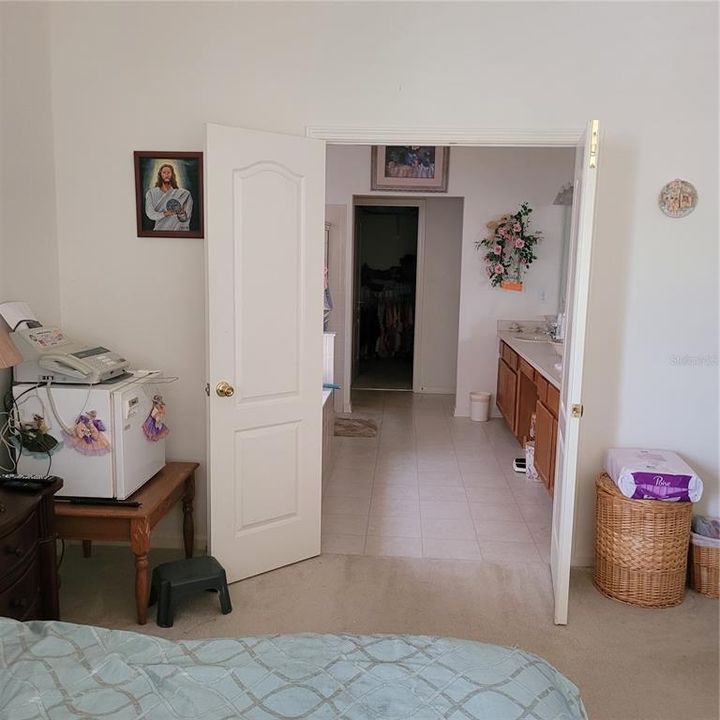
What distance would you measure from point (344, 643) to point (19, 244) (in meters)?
2.36

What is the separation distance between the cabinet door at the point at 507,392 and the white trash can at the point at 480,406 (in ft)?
0.37

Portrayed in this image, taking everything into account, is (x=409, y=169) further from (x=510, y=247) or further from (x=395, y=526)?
(x=395, y=526)

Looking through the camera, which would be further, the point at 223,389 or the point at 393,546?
the point at 393,546

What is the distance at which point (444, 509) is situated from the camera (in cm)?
415

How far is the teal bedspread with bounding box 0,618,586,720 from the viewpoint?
4.58 ft

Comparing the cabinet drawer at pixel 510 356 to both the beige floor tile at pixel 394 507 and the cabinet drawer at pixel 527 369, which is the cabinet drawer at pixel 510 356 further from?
the beige floor tile at pixel 394 507

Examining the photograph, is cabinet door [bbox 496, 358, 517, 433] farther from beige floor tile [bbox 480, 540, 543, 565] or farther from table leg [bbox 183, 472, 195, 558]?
table leg [bbox 183, 472, 195, 558]

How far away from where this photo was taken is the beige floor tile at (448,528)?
3.75 m

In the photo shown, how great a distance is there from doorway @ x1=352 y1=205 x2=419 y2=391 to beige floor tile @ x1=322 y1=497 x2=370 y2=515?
4.62 meters

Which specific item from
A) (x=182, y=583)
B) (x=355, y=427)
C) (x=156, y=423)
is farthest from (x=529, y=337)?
(x=182, y=583)

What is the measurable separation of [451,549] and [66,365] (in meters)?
2.12

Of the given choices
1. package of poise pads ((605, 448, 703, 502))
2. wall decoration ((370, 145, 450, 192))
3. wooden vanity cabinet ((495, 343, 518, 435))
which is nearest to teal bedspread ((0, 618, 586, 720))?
package of poise pads ((605, 448, 703, 502))

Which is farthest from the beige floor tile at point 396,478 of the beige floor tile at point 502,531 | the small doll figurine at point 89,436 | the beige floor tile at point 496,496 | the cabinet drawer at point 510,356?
the small doll figurine at point 89,436

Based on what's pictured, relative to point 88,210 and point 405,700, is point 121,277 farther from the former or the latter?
point 405,700
